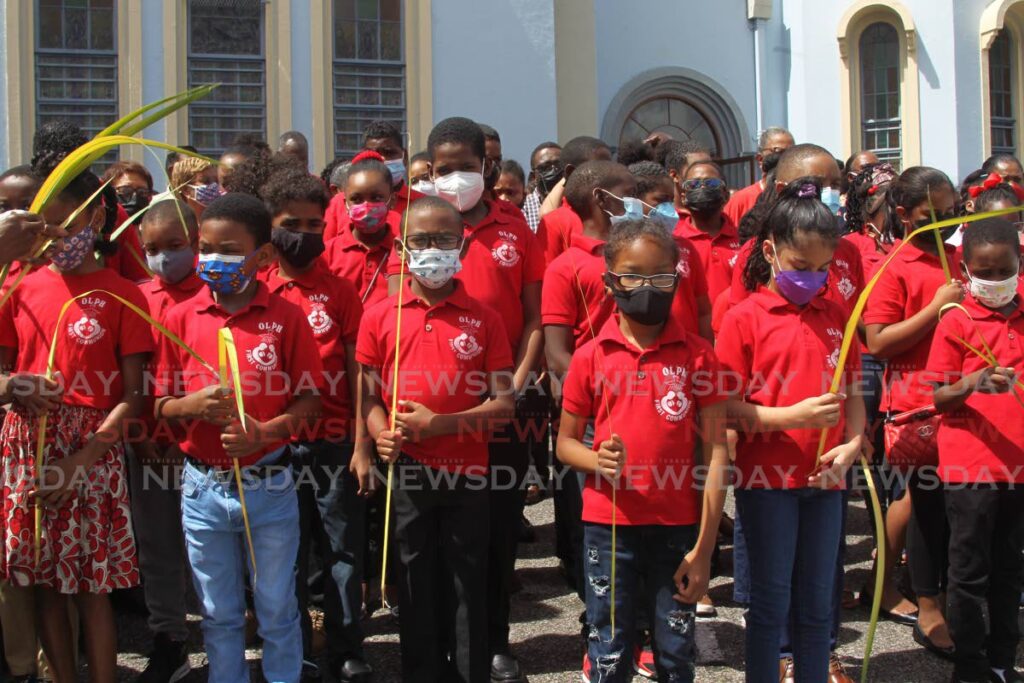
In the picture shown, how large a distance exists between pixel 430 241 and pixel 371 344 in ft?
1.56

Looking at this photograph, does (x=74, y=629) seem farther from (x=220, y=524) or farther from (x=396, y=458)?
(x=396, y=458)

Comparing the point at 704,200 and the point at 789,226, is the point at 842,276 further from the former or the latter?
the point at 789,226

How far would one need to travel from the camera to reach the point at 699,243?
6.18 meters

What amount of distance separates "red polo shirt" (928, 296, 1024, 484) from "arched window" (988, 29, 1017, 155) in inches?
548

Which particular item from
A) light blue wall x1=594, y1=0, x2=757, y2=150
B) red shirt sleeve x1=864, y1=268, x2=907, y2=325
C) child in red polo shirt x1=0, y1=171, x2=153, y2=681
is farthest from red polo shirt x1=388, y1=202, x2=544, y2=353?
light blue wall x1=594, y1=0, x2=757, y2=150

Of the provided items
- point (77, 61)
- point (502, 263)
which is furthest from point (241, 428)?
point (77, 61)

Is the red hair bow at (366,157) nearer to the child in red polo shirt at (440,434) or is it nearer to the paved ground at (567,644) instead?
the child in red polo shirt at (440,434)

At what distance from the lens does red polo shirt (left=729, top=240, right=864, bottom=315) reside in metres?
5.11

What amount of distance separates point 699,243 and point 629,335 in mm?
2083

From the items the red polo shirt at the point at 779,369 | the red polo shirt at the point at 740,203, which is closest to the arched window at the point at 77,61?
the red polo shirt at the point at 740,203

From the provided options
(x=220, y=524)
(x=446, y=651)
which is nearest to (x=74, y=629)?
(x=220, y=524)

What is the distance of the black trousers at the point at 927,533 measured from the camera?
5.51 metres

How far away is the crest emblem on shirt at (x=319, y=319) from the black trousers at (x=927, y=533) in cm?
290

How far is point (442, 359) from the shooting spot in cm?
450
